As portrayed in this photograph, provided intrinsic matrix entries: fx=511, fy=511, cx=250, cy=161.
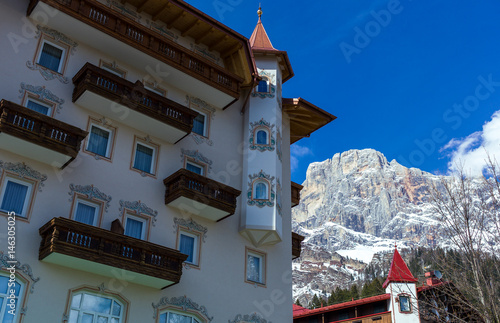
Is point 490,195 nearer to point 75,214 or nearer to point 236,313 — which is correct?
point 236,313

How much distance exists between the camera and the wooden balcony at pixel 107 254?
1723cm

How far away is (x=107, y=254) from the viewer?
17969mm

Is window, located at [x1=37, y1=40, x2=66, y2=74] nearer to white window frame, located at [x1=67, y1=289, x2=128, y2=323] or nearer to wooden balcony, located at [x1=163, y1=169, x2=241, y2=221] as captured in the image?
wooden balcony, located at [x1=163, y1=169, x2=241, y2=221]

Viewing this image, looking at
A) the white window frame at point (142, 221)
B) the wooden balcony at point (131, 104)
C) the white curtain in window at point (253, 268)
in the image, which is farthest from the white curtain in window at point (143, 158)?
the white curtain in window at point (253, 268)

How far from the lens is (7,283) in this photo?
1683cm

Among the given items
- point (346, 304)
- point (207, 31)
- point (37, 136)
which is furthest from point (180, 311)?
point (346, 304)

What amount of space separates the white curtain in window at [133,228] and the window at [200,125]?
6093 millimetres

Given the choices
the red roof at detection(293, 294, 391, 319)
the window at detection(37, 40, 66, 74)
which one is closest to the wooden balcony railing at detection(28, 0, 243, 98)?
the window at detection(37, 40, 66, 74)

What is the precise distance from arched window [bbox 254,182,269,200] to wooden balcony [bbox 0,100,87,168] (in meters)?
9.24

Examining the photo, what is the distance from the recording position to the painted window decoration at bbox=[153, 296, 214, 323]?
20.2 m

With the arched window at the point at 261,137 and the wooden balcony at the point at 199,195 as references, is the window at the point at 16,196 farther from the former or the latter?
the arched window at the point at 261,137

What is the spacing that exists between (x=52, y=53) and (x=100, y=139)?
4.18 m

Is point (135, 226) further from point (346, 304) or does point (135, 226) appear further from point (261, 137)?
point (346, 304)

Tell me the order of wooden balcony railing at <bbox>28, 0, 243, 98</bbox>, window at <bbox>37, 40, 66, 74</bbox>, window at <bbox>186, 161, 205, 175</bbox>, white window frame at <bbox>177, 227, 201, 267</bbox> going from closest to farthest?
window at <bbox>37, 40, 66, 74</bbox>
wooden balcony railing at <bbox>28, 0, 243, 98</bbox>
white window frame at <bbox>177, 227, 201, 267</bbox>
window at <bbox>186, 161, 205, 175</bbox>
